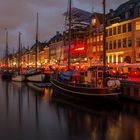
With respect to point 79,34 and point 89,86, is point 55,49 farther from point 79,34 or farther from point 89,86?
point 89,86

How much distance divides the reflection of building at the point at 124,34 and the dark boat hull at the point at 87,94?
22925 millimetres

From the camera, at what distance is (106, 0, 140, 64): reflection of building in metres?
57.2

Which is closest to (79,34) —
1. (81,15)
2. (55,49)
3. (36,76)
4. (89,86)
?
(81,15)

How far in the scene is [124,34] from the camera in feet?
200

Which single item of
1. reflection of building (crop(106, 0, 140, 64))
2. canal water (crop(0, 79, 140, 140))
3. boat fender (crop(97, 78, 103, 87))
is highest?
reflection of building (crop(106, 0, 140, 64))

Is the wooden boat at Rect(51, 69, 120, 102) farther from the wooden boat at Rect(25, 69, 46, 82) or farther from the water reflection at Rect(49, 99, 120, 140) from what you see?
the wooden boat at Rect(25, 69, 46, 82)

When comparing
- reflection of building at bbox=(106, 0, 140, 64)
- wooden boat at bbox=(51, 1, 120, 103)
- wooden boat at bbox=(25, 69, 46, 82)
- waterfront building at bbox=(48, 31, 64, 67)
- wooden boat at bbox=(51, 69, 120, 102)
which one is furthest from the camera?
waterfront building at bbox=(48, 31, 64, 67)

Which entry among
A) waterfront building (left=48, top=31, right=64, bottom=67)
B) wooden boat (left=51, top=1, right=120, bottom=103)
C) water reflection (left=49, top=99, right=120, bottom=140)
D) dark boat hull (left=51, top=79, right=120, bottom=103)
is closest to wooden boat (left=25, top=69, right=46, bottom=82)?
wooden boat (left=51, top=1, right=120, bottom=103)

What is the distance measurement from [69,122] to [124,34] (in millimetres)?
39355

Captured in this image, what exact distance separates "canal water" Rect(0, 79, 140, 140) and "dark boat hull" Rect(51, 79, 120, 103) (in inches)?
45.5

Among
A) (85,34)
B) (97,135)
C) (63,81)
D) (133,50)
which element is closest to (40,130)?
(97,135)

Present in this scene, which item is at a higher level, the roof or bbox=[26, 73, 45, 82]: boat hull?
the roof

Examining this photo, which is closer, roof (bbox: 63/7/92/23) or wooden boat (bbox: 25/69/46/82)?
wooden boat (bbox: 25/69/46/82)

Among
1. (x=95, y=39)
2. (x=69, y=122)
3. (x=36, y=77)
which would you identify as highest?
(x=95, y=39)
